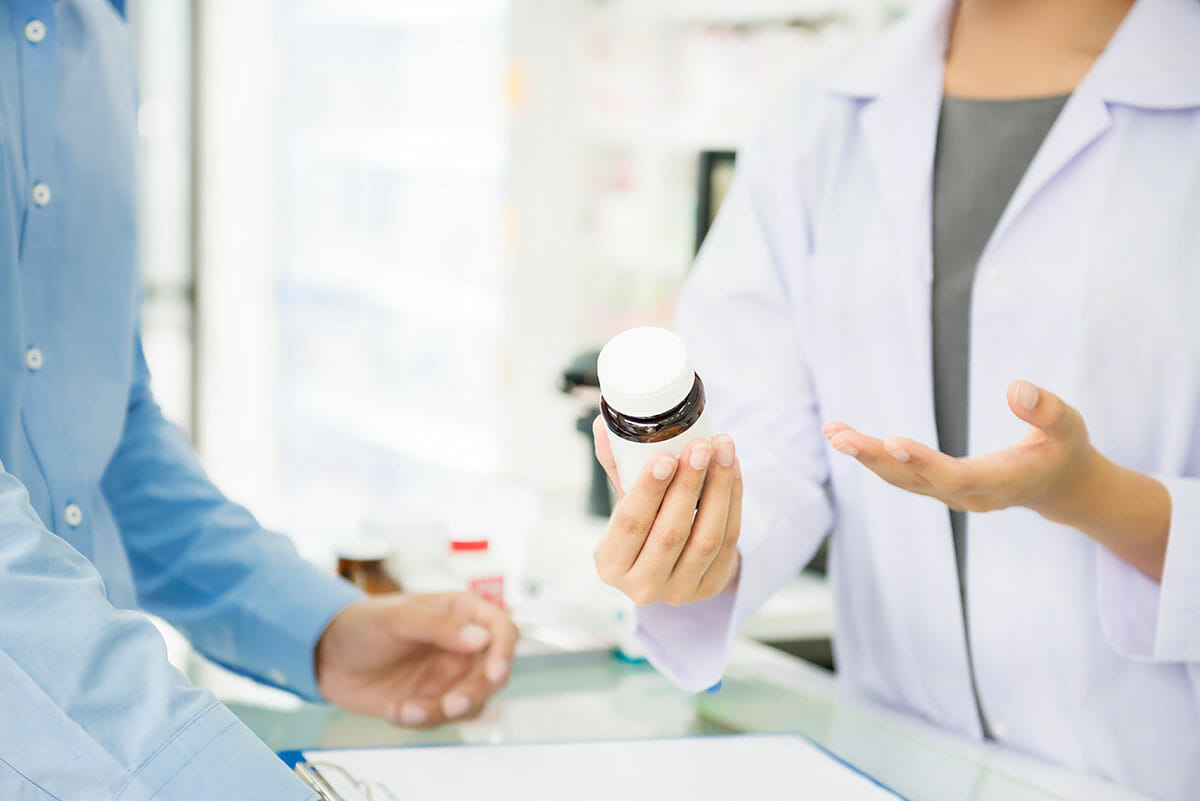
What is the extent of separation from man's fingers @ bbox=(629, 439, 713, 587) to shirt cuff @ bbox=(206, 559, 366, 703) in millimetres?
315

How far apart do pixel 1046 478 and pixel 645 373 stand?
1.08 ft

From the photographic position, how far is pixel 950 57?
119cm

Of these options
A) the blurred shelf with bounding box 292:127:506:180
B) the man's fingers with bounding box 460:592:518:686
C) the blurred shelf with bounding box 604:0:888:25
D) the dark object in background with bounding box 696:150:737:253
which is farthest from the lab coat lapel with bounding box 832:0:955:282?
the blurred shelf with bounding box 292:127:506:180

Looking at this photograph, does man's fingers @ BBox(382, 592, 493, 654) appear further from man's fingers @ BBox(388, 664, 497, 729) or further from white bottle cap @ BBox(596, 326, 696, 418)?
white bottle cap @ BBox(596, 326, 696, 418)

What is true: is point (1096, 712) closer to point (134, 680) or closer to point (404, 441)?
point (134, 680)

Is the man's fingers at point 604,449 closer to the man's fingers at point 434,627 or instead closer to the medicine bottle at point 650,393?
the medicine bottle at point 650,393

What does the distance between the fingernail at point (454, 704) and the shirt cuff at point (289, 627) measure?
13cm

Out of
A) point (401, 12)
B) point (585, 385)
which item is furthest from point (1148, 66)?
point (401, 12)

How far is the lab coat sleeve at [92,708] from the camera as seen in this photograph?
60 cm

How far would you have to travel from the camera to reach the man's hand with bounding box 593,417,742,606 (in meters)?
0.74

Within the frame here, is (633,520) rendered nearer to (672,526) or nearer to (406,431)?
(672,526)

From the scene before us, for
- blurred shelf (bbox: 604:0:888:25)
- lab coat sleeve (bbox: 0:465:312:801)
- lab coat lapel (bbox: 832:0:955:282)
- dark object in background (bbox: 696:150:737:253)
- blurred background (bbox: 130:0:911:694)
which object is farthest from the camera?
blurred background (bbox: 130:0:911:694)

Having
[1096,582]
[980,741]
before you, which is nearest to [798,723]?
[980,741]

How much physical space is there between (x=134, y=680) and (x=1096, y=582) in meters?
0.79
